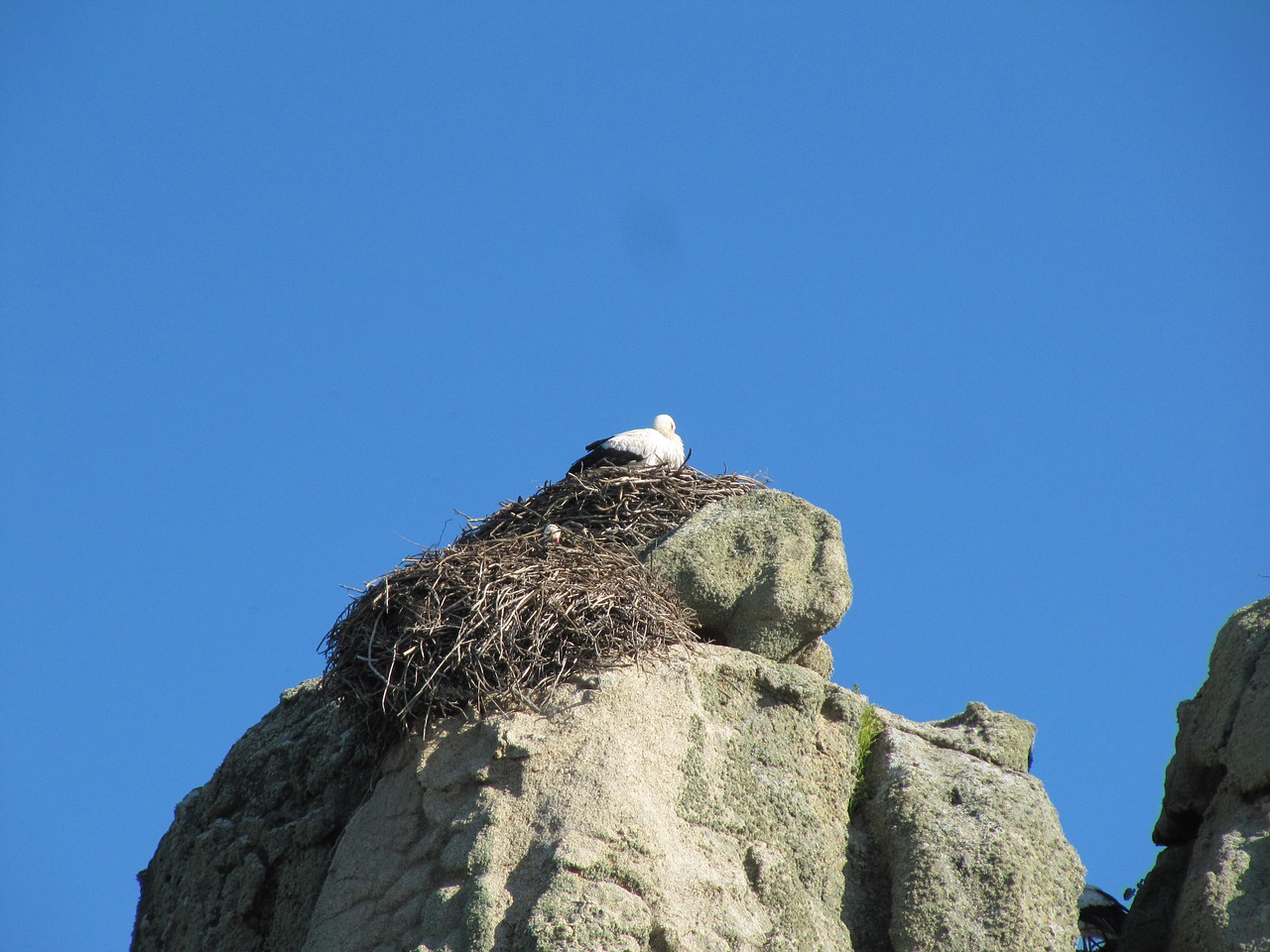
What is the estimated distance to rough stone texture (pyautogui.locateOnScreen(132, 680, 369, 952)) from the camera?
29.6 ft

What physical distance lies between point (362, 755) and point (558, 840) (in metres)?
2.51

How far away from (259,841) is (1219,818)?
562 centimetres

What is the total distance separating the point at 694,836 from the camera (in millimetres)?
7473

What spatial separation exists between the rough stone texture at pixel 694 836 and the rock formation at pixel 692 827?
0.5 inches

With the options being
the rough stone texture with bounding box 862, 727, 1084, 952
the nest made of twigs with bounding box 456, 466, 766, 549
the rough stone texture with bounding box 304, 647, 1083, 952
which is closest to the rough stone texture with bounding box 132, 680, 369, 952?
the rough stone texture with bounding box 304, 647, 1083, 952

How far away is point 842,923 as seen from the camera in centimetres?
765

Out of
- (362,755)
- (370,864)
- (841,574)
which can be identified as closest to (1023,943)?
(841,574)

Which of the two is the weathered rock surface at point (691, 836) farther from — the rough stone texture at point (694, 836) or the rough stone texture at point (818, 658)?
the rough stone texture at point (818, 658)

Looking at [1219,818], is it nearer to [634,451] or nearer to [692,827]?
[692,827]

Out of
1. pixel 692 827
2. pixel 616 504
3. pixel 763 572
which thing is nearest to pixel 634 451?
pixel 616 504

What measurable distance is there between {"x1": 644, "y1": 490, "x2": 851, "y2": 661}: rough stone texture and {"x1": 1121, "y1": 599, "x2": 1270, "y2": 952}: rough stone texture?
2.22 m

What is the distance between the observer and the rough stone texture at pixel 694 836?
6.98 metres

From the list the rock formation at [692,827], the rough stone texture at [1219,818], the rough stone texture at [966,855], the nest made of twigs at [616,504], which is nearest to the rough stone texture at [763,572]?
the rock formation at [692,827]

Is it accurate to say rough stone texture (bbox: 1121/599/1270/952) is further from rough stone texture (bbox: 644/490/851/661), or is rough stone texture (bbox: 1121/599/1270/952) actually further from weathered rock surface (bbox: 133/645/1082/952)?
rough stone texture (bbox: 644/490/851/661)
